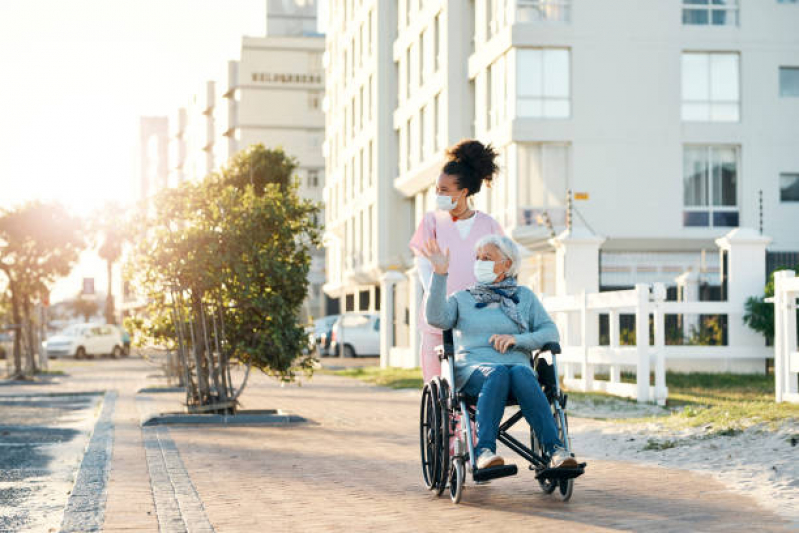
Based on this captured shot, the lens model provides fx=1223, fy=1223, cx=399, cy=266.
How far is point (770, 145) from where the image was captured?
34.6 metres

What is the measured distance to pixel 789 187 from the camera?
34625 millimetres

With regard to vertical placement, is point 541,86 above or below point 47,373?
above

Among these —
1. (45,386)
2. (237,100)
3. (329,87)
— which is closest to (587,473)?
(45,386)

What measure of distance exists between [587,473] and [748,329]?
30.5ft

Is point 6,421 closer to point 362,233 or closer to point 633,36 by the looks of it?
point 633,36

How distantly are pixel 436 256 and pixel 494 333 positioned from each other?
56 centimetres

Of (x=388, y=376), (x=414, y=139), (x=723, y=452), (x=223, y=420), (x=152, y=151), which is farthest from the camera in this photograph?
(x=152, y=151)

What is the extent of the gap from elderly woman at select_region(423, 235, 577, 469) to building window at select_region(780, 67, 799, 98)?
97.9ft

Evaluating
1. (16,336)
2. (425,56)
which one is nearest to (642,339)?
(16,336)

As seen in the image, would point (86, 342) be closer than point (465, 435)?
No

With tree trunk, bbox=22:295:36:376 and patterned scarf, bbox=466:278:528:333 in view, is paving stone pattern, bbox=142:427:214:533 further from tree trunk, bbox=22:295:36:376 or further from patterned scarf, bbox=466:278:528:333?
tree trunk, bbox=22:295:36:376

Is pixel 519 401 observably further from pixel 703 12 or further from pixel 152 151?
pixel 152 151

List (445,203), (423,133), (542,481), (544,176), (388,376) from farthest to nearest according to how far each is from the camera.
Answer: (423,133), (544,176), (388,376), (445,203), (542,481)

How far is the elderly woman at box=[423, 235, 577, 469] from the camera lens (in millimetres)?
6629
